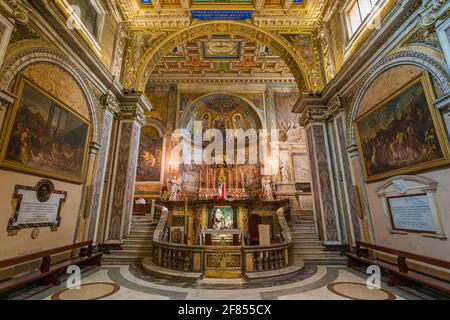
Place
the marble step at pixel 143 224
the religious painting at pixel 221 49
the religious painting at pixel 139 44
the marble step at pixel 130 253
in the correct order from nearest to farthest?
the marble step at pixel 130 253
the marble step at pixel 143 224
the religious painting at pixel 139 44
the religious painting at pixel 221 49

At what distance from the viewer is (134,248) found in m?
7.67

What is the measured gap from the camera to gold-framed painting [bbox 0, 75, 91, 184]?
4445 mm

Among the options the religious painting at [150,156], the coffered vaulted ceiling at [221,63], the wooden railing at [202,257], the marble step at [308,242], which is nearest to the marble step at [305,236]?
the marble step at [308,242]

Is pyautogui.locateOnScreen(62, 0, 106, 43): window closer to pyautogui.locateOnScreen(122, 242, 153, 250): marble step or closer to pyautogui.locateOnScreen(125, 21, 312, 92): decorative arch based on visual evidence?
pyautogui.locateOnScreen(125, 21, 312, 92): decorative arch

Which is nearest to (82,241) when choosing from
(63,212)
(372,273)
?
(63,212)

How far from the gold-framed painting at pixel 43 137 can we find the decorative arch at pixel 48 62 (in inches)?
9.9

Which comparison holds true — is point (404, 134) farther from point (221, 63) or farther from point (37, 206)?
point (221, 63)

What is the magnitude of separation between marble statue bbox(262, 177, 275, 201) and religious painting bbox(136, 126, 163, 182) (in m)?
7.86

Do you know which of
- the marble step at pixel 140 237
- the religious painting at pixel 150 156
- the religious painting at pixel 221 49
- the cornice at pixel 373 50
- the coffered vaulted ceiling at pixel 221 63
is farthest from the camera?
the religious painting at pixel 150 156

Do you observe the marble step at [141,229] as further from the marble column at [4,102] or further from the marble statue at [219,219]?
the marble column at [4,102]

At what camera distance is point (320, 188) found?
27.4 feet

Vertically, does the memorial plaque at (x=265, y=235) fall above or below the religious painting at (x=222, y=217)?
below

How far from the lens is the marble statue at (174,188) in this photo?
46.1 feet

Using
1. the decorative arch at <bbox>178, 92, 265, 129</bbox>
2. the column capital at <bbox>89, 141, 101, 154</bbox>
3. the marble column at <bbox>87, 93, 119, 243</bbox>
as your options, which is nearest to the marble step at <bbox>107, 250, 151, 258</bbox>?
the marble column at <bbox>87, 93, 119, 243</bbox>
